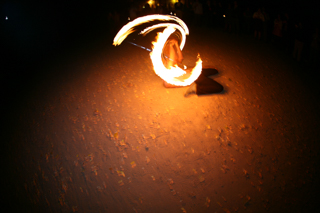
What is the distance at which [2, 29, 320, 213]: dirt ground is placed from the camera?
373 centimetres

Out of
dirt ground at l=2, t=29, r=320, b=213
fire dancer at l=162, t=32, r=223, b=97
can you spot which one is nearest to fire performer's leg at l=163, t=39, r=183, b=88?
fire dancer at l=162, t=32, r=223, b=97

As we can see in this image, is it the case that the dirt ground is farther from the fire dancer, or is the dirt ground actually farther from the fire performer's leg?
the fire performer's leg

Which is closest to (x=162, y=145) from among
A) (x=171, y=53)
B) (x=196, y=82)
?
(x=196, y=82)

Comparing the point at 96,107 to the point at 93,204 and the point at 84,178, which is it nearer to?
the point at 84,178

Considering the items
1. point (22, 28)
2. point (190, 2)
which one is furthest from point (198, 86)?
point (22, 28)

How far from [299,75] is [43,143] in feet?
30.9

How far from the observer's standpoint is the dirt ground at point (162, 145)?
3729 millimetres

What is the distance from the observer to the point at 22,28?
18.3 metres

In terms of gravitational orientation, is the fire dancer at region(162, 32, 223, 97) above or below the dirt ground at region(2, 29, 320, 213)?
above

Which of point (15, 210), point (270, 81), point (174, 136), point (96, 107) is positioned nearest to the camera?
point (15, 210)

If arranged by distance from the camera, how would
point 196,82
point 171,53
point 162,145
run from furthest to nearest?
point 171,53 → point 196,82 → point 162,145

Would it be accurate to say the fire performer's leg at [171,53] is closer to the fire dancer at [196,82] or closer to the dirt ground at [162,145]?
the fire dancer at [196,82]

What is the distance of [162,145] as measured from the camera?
480 centimetres

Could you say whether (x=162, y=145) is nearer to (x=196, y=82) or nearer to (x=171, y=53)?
(x=196, y=82)
